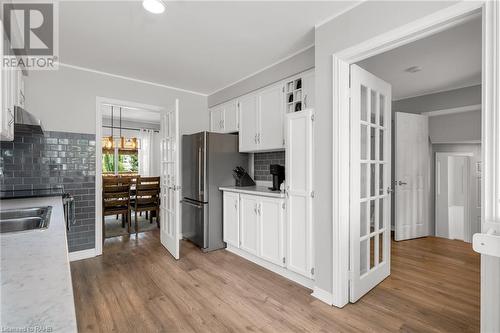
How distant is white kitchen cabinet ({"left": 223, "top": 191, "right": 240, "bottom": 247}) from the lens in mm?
3281

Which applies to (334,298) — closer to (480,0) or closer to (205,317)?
(205,317)

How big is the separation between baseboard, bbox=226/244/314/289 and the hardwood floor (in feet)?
0.22

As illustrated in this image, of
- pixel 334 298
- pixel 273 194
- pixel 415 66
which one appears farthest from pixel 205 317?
pixel 415 66

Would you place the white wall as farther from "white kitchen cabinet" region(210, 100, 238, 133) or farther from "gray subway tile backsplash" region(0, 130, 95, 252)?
"white kitchen cabinet" region(210, 100, 238, 133)

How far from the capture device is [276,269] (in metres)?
2.79

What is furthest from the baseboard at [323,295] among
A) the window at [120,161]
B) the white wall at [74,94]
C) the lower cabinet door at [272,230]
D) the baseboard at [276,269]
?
the window at [120,161]

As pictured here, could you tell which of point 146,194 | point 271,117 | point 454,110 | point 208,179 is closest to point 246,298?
point 208,179

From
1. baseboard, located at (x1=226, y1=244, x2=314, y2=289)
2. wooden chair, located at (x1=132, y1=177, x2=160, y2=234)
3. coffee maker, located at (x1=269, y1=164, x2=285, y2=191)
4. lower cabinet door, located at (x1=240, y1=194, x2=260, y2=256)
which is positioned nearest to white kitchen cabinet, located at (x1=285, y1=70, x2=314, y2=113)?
coffee maker, located at (x1=269, y1=164, x2=285, y2=191)

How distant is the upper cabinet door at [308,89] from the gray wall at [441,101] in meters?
2.82

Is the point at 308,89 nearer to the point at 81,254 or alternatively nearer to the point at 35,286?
the point at 35,286

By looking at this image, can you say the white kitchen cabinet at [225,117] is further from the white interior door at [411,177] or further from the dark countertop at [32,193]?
the white interior door at [411,177]

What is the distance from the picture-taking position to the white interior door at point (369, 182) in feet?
7.03

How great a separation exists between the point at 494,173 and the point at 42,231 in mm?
2312

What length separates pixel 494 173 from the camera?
1288 millimetres
